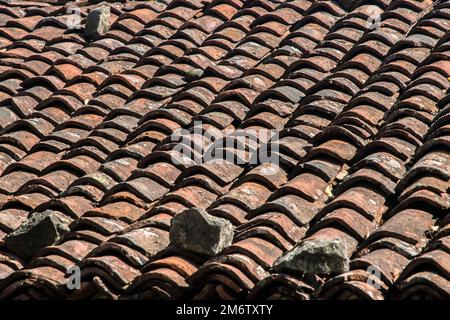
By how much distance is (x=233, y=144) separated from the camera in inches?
250

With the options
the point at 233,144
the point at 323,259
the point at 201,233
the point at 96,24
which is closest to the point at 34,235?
the point at 201,233

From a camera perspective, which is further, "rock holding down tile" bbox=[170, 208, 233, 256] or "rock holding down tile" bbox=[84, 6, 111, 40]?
"rock holding down tile" bbox=[84, 6, 111, 40]

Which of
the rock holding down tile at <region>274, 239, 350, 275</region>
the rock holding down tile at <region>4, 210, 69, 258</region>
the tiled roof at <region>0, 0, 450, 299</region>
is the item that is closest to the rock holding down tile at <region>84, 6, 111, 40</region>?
the tiled roof at <region>0, 0, 450, 299</region>

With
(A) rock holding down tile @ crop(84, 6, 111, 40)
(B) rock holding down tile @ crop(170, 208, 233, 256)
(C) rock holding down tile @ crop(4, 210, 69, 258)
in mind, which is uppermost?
(A) rock holding down tile @ crop(84, 6, 111, 40)

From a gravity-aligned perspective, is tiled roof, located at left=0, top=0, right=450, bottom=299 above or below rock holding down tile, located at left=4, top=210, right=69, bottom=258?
above

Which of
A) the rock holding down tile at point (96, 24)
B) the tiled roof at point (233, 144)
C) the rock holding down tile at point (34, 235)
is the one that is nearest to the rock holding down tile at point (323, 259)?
the tiled roof at point (233, 144)

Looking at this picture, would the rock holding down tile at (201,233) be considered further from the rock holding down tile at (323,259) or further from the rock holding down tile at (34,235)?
the rock holding down tile at (34,235)

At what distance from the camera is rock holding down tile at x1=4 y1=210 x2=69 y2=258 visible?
5.61 metres

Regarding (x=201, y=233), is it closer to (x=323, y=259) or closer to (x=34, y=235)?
(x=323, y=259)

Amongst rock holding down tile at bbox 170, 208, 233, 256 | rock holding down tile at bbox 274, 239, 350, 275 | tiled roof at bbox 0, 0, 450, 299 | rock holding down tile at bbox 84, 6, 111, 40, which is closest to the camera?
rock holding down tile at bbox 274, 239, 350, 275

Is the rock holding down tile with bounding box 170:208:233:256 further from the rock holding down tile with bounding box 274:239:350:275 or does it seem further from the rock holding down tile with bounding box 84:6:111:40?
the rock holding down tile with bounding box 84:6:111:40

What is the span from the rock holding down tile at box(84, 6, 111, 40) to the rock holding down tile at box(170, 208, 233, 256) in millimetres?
3728

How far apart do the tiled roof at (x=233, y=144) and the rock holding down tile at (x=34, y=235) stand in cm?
4
